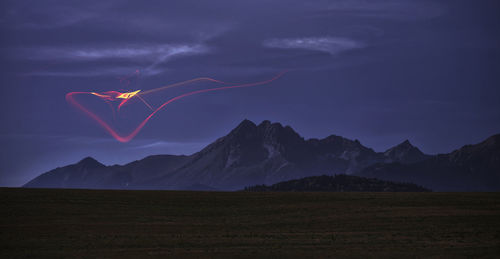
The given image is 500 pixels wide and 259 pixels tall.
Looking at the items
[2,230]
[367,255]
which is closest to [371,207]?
[367,255]

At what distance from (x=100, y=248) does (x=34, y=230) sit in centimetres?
1395

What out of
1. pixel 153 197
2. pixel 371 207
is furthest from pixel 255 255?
pixel 153 197

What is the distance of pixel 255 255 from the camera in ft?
125

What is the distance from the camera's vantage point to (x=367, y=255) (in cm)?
3797

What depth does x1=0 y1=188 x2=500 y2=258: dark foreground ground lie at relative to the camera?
133ft

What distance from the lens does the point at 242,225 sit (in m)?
59.0

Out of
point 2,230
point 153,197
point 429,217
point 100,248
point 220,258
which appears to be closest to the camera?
point 220,258

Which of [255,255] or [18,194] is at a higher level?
[18,194]

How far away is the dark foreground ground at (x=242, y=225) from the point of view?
40531 mm

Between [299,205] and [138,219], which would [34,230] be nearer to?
[138,219]

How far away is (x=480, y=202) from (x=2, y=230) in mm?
65918

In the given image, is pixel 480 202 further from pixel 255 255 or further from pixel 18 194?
pixel 18 194

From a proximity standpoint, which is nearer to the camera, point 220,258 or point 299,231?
point 220,258

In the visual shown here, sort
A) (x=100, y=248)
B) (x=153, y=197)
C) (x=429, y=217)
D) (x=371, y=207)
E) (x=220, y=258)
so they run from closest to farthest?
1. (x=220, y=258)
2. (x=100, y=248)
3. (x=429, y=217)
4. (x=371, y=207)
5. (x=153, y=197)
